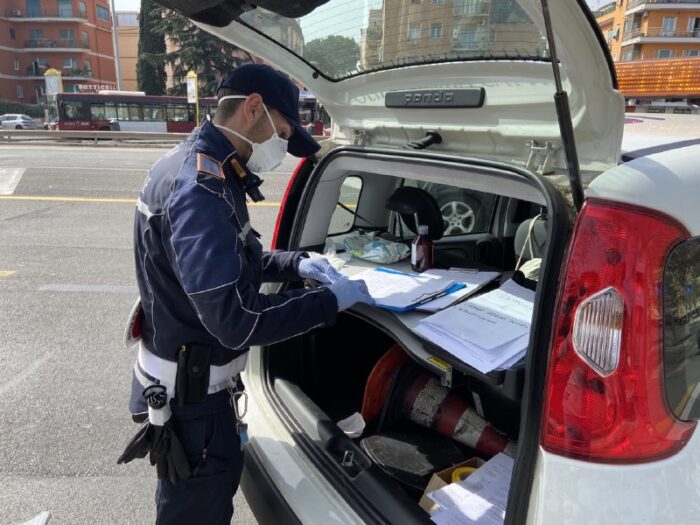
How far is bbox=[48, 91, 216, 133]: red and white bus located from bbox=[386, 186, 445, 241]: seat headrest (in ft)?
93.0

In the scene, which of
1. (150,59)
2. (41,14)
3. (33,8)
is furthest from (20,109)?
(150,59)

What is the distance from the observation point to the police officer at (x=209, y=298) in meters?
1.45

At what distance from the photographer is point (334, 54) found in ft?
6.72

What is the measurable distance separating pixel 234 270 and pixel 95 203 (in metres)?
8.75

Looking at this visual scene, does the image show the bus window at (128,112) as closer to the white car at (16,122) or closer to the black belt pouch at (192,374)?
the white car at (16,122)

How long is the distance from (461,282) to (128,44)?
72618 millimetres

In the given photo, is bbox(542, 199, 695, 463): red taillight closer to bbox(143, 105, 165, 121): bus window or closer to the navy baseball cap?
the navy baseball cap

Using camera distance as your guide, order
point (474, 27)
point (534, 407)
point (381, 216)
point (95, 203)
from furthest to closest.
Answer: point (95, 203) → point (381, 216) → point (474, 27) → point (534, 407)

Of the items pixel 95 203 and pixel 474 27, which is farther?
pixel 95 203

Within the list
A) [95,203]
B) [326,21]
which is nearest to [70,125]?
[95,203]

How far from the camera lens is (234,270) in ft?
4.68

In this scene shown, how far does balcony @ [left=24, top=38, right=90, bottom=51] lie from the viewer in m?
59.7

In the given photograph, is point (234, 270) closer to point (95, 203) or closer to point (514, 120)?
point (514, 120)

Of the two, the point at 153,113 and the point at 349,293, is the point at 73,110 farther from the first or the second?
the point at 349,293
